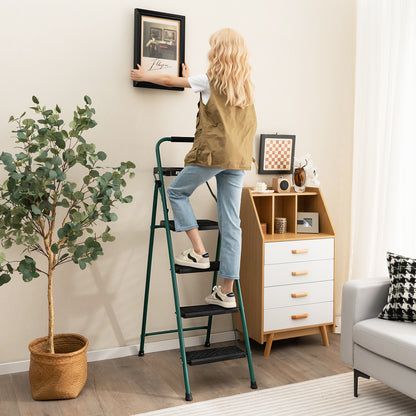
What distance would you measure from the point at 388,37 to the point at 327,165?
3.16 feet

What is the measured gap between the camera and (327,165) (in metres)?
3.70

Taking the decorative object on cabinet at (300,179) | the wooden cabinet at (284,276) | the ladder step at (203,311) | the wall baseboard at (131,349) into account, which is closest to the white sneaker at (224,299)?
the ladder step at (203,311)

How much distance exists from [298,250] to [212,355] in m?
0.90

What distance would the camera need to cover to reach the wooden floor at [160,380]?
244 centimetres

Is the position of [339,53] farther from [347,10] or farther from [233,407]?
[233,407]

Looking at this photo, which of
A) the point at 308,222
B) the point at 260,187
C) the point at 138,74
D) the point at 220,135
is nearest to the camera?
the point at 220,135

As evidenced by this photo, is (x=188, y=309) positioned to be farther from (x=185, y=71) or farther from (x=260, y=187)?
(x=185, y=71)

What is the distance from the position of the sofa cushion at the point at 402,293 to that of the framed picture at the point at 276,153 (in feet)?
3.88

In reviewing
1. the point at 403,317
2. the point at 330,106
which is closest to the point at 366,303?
the point at 403,317

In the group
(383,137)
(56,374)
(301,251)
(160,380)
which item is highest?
(383,137)

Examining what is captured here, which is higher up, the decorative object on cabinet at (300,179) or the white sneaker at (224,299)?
the decorative object on cabinet at (300,179)

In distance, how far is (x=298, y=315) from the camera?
317cm

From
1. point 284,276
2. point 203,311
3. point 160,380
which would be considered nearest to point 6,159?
point 203,311

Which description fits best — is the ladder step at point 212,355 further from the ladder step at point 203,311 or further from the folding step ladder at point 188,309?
the ladder step at point 203,311
